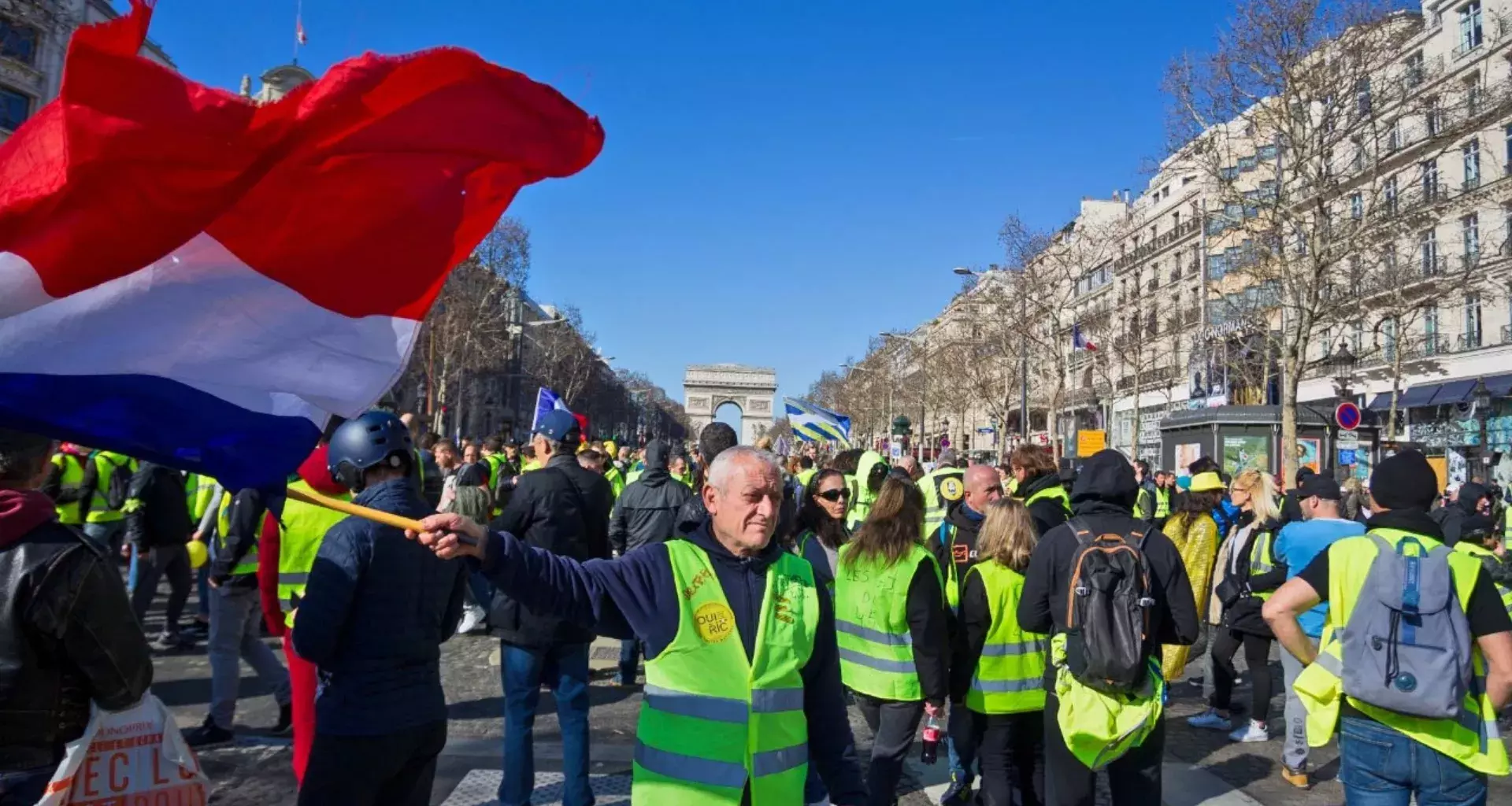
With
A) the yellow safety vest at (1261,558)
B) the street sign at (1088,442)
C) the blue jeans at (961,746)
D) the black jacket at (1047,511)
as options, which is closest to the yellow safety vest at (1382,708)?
the blue jeans at (961,746)

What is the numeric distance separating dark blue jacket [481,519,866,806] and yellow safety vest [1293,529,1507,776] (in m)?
1.78

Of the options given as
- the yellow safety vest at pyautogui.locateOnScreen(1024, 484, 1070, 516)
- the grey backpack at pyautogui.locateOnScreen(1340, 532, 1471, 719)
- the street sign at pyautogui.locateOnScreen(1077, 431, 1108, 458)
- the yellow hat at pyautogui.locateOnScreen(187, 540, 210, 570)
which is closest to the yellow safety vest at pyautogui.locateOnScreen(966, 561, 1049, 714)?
the grey backpack at pyautogui.locateOnScreen(1340, 532, 1471, 719)

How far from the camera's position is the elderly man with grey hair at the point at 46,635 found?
2539 millimetres

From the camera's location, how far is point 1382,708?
341 cm

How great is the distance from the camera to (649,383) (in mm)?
123438

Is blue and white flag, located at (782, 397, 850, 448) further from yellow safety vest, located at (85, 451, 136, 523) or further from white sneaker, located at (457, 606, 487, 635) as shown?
yellow safety vest, located at (85, 451, 136, 523)

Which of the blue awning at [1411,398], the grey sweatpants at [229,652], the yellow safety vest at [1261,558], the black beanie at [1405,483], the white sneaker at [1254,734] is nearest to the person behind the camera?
the black beanie at [1405,483]

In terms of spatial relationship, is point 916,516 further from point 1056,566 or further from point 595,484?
point 595,484

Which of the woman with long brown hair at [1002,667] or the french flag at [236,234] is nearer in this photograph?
the french flag at [236,234]

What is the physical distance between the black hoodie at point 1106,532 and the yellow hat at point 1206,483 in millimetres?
3466

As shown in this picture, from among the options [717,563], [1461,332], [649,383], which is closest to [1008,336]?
[1461,332]

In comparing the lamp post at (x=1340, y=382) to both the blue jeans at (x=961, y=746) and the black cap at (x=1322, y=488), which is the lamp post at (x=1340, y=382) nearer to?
the black cap at (x=1322, y=488)

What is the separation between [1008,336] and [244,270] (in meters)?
36.5

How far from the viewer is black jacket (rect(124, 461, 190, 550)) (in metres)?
8.20
